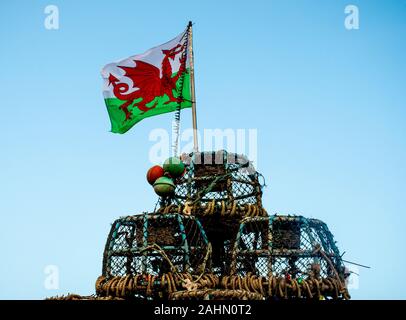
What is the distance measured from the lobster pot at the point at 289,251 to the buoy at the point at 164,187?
1.80m

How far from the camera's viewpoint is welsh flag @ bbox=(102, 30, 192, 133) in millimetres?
15311

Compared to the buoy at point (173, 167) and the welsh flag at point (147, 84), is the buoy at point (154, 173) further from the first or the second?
the welsh flag at point (147, 84)

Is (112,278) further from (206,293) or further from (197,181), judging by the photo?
(197,181)

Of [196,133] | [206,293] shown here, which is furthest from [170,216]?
[196,133]

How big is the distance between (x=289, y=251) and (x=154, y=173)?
364cm

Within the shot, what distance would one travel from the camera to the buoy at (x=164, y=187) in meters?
12.5

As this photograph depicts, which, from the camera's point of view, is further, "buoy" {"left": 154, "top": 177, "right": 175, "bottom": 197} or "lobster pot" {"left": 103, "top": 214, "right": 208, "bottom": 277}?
"buoy" {"left": 154, "top": 177, "right": 175, "bottom": 197}

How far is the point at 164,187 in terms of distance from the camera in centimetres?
1253

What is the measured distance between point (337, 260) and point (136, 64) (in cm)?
798

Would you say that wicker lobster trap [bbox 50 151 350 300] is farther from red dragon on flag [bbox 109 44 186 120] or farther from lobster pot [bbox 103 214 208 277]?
red dragon on flag [bbox 109 44 186 120]

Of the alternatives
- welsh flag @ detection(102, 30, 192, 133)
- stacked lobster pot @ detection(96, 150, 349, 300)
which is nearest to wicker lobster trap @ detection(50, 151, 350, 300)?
stacked lobster pot @ detection(96, 150, 349, 300)

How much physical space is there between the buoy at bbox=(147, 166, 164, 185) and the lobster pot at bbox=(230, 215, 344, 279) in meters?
2.28

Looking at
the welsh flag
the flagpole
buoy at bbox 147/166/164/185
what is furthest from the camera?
the welsh flag

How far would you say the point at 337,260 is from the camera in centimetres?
1171
